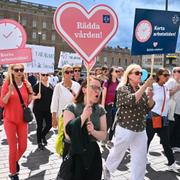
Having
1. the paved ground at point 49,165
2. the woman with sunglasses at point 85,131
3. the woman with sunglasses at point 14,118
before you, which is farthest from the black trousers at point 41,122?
the woman with sunglasses at point 85,131

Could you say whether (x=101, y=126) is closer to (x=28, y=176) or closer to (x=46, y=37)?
(x=28, y=176)

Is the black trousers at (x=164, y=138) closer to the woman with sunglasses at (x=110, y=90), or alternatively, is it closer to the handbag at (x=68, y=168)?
the woman with sunglasses at (x=110, y=90)

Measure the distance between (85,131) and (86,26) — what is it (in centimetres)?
106

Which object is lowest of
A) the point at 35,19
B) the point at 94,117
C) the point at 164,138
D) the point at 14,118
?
the point at 164,138

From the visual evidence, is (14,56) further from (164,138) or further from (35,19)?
(35,19)

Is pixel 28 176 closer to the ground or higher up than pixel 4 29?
closer to the ground

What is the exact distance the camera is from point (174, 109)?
6.60 metres

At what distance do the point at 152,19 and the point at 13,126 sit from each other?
8.14 feet

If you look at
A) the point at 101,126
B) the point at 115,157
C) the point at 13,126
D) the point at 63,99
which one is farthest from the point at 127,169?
the point at 101,126

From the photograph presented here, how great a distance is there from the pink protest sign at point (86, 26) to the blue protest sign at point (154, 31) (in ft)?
3.37

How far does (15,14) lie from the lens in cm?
7519

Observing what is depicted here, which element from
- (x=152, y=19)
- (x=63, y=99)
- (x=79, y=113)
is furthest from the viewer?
(x=63, y=99)

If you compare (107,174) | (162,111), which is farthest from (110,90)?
(107,174)

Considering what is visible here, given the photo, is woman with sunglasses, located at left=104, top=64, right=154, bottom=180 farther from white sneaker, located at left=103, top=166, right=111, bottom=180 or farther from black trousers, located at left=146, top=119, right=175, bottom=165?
black trousers, located at left=146, top=119, right=175, bottom=165
